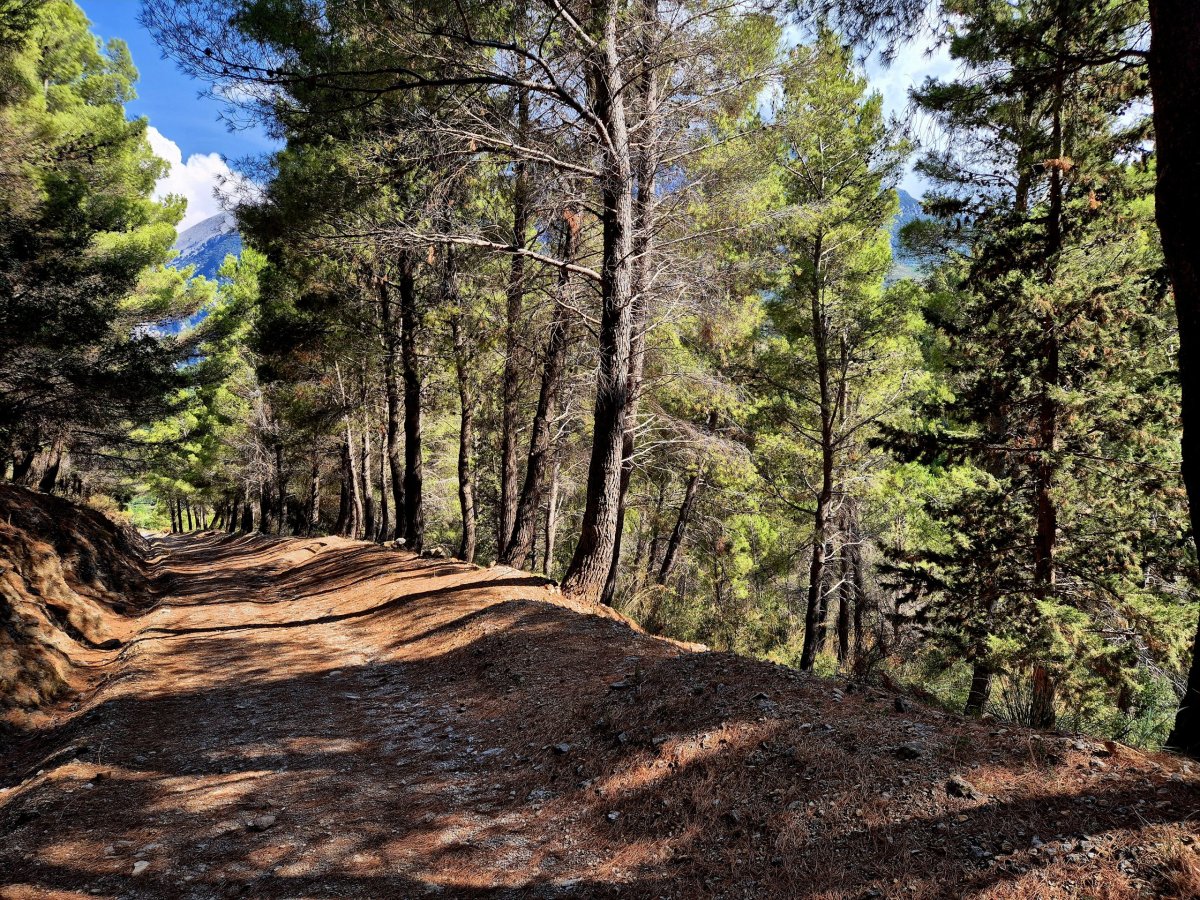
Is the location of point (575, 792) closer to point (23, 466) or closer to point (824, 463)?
point (824, 463)

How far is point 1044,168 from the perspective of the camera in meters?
8.17

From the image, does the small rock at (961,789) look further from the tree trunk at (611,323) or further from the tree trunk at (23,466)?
the tree trunk at (23,466)

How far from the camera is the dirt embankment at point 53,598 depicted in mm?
6625

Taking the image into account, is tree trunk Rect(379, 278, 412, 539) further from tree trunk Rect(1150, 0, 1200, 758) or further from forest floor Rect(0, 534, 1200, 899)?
tree trunk Rect(1150, 0, 1200, 758)

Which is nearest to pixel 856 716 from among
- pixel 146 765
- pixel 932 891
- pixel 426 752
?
pixel 932 891

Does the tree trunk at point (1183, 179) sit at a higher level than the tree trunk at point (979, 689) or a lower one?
higher

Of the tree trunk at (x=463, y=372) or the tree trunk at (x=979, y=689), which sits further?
the tree trunk at (x=463, y=372)

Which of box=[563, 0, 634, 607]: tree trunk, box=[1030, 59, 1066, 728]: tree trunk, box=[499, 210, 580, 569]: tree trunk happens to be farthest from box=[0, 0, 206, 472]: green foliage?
box=[1030, 59, 1066, 728]: tree trunk

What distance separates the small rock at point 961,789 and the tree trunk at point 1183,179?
1.41 meters

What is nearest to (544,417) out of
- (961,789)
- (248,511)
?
(961,789)

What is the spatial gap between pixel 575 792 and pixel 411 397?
11.0 meters

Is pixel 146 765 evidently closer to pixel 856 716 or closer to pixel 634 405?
pixel 856 716

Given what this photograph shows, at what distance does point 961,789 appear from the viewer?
3133 millimetres

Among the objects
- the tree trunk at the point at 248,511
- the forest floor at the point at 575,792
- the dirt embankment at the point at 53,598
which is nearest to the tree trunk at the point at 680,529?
the forest floor at the point at 575,792
